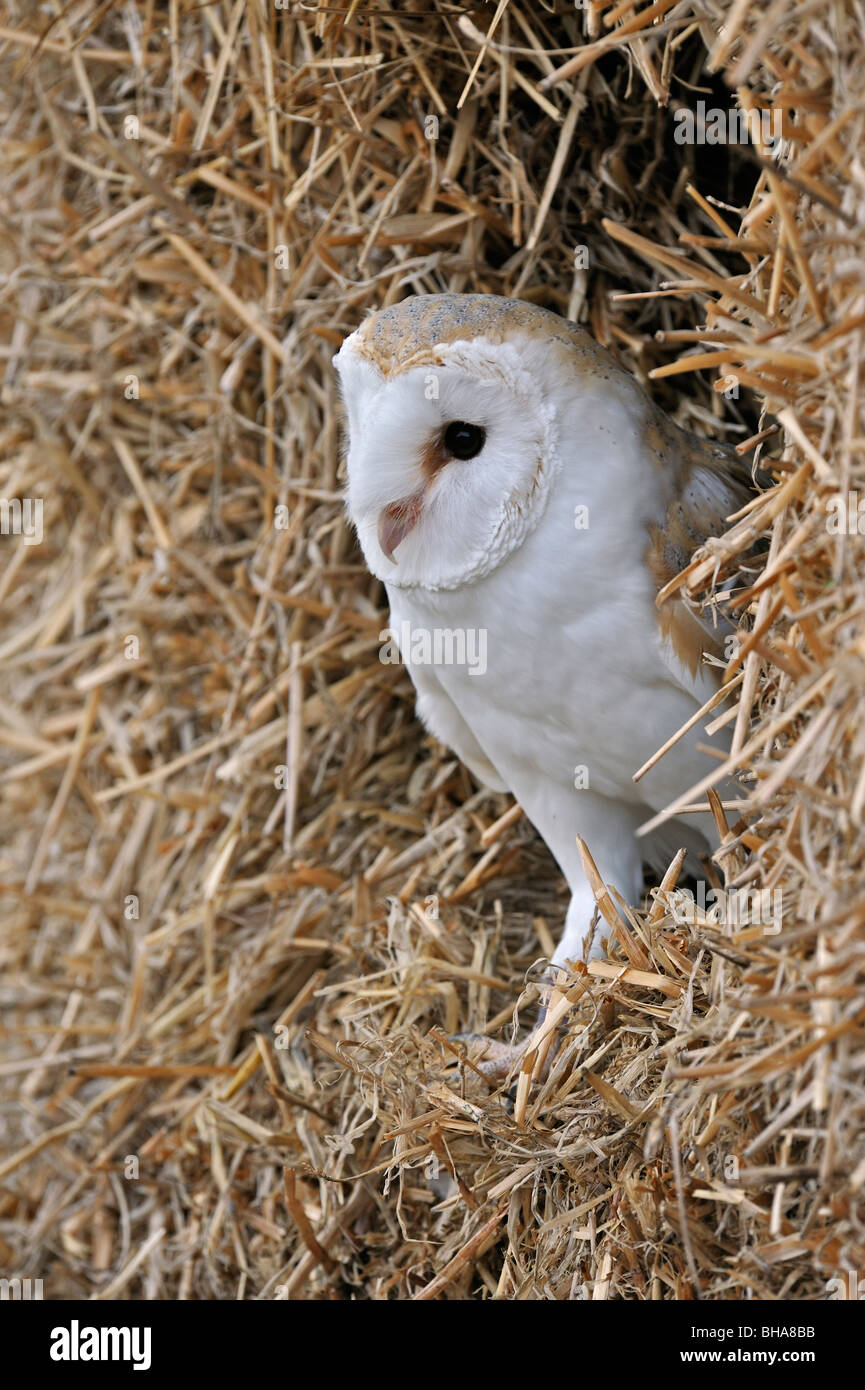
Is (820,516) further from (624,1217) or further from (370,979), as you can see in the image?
(370,979)

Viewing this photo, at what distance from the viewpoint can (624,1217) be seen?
1.50 metres

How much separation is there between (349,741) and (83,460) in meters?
0.80

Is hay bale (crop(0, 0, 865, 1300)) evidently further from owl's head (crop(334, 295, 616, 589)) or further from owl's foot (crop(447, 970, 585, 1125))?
owl's head (crop(334, 295, 616, 589))

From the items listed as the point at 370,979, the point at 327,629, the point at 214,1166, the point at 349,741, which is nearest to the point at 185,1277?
the point at 214,1166

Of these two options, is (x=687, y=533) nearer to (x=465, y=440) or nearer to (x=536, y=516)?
(x=536, y=516)

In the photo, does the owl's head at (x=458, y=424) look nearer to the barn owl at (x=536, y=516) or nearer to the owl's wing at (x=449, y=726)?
the barn owl at (x=536, y=516)

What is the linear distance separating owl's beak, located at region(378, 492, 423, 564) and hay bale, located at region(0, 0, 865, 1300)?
36 centimetres

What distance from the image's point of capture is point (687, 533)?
1771 mm

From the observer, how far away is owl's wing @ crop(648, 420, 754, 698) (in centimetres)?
172

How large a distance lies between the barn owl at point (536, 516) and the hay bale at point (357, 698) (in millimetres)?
135

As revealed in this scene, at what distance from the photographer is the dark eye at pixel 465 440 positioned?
169cm

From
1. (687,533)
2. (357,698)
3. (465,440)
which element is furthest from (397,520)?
(357,698)

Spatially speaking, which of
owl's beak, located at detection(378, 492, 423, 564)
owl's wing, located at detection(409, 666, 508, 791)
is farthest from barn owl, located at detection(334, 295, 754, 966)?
owl's wing, located at detection(409, 666, 508, 791)

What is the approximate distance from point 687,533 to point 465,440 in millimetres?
314
